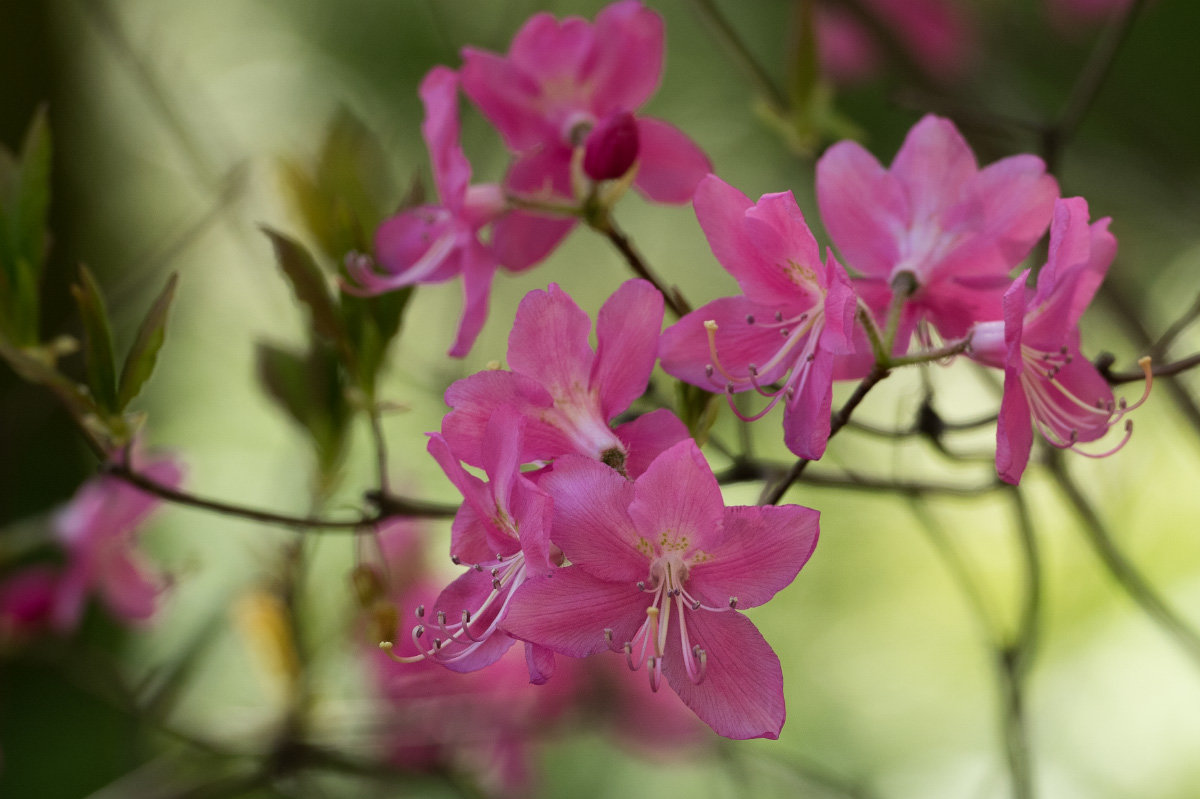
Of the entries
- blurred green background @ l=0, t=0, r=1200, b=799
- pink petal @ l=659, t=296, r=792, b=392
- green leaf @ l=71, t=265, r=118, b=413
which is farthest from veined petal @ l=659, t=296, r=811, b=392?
blurred green background @ l=0, t=0, r=1200, b=799

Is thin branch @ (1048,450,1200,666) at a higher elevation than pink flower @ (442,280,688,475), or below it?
below

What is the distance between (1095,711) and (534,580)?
6.59 feet

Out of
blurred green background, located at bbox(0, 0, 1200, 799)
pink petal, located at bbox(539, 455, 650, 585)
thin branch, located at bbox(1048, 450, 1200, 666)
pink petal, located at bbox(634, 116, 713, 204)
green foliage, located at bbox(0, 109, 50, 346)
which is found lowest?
blurred green background, located at bbox(0, 0, 1200, 799)

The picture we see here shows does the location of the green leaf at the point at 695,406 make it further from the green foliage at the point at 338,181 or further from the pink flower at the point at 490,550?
the green foliage at the point at 338,181

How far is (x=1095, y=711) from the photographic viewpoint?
6.79 ft

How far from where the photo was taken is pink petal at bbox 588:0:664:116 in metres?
0.67

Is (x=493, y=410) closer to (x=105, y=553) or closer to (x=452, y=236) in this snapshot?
(x=452, y=236)

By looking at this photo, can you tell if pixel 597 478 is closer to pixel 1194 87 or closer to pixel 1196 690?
pixel 1196 690

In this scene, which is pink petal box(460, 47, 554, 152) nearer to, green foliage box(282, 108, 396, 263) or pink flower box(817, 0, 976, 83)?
green foliage box(282, 108, 396, 263)

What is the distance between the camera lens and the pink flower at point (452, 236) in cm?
63

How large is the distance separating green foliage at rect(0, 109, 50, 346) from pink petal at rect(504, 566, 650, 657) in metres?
0.40

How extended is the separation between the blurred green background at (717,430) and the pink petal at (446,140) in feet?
1.61

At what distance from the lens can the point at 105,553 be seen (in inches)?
40.2

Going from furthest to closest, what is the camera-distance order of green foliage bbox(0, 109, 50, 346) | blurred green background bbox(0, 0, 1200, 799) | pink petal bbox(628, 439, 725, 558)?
blurred green background bbox(0, 0, 1200, 799)
green foliage bbox(0, 109, 50, 346)
pink petal bbox(628, 439, 725, 558)
